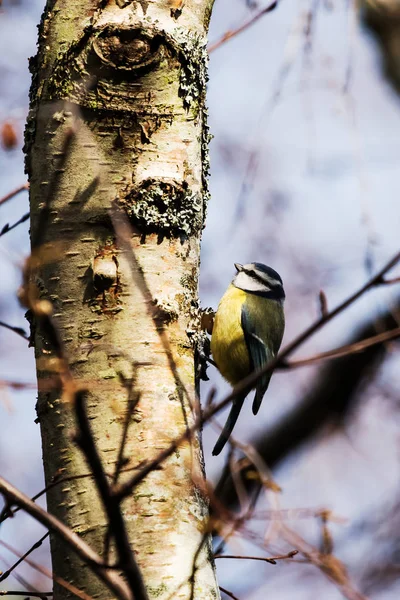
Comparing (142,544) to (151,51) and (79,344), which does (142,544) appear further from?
(151,51)

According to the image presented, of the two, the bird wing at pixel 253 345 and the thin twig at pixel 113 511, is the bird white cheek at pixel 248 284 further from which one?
the thin twig at pixel 113 511

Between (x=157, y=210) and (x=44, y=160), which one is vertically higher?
(x=44, y=160)

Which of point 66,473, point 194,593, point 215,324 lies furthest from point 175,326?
point 215,324

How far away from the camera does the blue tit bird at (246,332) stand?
143 inches

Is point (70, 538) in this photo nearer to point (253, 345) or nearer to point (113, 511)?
point (113, 511)

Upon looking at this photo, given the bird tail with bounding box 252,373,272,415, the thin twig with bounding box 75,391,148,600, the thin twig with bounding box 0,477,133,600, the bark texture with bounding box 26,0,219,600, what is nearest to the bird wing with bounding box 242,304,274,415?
the bird tail with bounding box 252,373,272,415

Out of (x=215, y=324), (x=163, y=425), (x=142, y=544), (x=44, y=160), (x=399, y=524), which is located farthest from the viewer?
(x=399, y=524)

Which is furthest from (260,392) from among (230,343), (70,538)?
(70,538)

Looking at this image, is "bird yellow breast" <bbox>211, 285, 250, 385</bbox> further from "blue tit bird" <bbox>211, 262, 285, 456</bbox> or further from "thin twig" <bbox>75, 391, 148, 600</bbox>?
"thin twig" <bbox>75, 391, 148, 600</bbox>

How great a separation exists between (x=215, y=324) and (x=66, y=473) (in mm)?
1869

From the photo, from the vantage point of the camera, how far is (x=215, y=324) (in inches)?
145

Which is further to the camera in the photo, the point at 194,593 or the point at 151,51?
the point at 151,51

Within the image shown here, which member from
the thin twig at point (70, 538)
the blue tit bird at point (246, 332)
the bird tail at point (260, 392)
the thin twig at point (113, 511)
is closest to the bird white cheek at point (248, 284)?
the blue tit bird at point (246, 332)

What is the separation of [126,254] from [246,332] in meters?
→ 1.73
